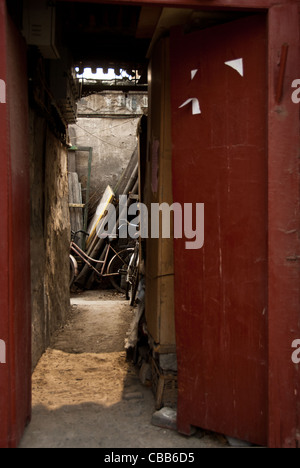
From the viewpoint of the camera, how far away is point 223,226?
2.83m

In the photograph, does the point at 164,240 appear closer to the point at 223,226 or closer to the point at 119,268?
the point at 223,226

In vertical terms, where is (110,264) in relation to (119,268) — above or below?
above

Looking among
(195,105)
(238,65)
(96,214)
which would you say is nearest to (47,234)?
(195,105)

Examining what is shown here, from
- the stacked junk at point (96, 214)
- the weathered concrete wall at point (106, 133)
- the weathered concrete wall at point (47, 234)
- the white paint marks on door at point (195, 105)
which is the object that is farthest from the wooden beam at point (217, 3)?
the weathered concrete wall at point (106, 133)

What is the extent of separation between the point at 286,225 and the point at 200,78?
4.16ft

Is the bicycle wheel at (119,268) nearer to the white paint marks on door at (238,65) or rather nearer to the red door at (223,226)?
the red door at (223,226)

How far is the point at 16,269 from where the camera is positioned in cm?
274

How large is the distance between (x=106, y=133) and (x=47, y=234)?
24.6 ft

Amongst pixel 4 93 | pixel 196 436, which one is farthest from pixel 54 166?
pixel 196 436

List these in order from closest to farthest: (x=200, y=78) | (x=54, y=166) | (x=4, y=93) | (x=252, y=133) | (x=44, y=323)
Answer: (x=4, y=93), (x=252, y=133), (x=200, y=78), (x=44, y=323), (x=54, y=166)

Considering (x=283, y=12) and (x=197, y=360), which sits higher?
(x=283, y=12)

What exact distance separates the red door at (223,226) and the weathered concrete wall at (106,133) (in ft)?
29.9

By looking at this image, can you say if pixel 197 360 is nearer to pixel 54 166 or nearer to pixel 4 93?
pixel 4 93

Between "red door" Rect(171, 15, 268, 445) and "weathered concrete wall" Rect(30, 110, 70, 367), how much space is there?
2.08 m
